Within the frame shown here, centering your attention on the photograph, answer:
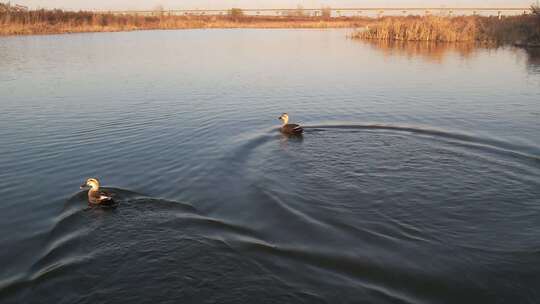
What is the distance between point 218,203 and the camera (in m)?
11.7

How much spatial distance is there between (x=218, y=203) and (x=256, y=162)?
3271mm

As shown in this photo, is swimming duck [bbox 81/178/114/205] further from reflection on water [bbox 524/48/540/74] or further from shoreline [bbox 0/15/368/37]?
shoreline [bbox 0/15/368/37]

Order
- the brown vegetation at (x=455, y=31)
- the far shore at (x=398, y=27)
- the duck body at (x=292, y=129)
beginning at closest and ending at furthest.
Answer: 1. the duck body at (x=292, y=129)
2. the brown vegetation at (x=455, y=31)
3. the far shore at (x=398, y=27)

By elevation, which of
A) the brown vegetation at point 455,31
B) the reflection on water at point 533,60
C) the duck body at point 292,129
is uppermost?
the brown vegetation at point 455,31

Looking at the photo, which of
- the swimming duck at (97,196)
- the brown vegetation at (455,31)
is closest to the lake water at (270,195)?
the swimming duck at (97,196)

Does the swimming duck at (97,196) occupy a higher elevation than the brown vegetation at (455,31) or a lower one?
lower

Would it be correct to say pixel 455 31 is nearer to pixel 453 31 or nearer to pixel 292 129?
pixel 453 31

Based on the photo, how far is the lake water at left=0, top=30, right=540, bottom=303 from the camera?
8500 millimetres

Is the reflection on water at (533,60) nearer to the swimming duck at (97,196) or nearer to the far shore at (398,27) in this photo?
the far shore at (398,27)

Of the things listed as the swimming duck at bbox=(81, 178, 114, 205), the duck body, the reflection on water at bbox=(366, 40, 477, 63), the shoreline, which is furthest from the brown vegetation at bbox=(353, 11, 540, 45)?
the swimming duck at bbox=(81, 178, 114, 205)

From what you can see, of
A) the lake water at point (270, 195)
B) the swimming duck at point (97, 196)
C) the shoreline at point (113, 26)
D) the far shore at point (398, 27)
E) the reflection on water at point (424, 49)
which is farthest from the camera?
the shoreline at point (113, 26)

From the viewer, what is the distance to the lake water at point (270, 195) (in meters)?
8.50

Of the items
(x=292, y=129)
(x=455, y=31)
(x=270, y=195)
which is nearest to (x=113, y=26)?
(x=455, y=31)

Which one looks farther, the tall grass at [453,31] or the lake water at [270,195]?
the tall grass at [453,31]
